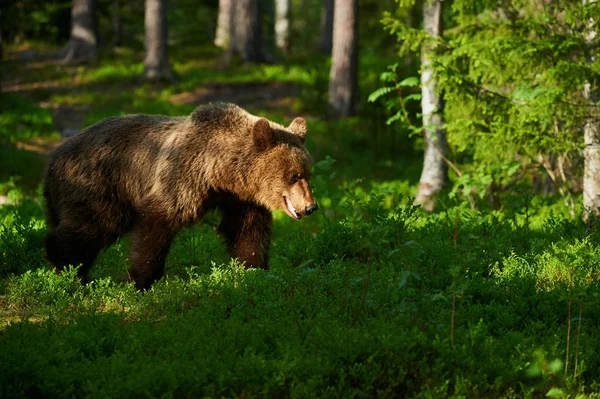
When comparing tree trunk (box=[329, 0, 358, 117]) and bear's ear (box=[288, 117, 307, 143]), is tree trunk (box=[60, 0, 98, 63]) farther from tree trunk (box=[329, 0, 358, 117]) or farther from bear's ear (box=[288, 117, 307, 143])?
bear's ear (box=[288, 117, 307, 143])

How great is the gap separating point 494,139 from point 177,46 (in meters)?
20.4

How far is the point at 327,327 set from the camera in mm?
5547

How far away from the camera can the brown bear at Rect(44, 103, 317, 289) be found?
7.25 m

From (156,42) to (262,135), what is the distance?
1573 cm

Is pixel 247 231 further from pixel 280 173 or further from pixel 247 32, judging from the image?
pixel 247 32

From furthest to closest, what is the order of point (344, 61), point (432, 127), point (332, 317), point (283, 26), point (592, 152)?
point (283, 26) < point (344, 61) < point (432, 127) < point (592, 152) < point (332, 317)

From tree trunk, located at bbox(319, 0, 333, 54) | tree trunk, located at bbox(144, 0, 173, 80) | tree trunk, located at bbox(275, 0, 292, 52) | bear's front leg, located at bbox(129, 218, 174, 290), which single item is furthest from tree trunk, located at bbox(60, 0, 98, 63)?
bear's front leg, located at bbox(129, 218, 174, 290)

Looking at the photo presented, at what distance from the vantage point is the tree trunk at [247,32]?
22391 millimetres

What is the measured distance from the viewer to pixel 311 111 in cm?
1939

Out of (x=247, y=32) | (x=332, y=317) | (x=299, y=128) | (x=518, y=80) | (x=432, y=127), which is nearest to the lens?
(x=332, y=317)

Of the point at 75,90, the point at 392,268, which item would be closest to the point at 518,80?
the point at 392,268

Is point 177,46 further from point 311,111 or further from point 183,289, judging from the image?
point 183,289

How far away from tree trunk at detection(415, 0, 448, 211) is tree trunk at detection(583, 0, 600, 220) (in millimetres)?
2245

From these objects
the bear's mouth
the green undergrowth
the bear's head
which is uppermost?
the bear's head
